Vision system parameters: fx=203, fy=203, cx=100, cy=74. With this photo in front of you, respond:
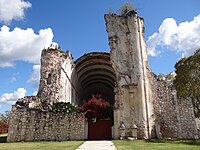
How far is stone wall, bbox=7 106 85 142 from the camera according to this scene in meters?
15.6

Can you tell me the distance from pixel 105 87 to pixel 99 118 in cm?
1495

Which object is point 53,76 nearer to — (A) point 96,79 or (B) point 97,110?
(B) point 97,110

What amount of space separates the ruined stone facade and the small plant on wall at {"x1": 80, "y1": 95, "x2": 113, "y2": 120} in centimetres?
82

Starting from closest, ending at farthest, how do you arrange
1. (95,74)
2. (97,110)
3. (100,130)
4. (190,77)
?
(190,77), (100,130), (97,110), (95,74)

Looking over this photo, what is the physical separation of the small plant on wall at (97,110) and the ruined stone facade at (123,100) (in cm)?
82

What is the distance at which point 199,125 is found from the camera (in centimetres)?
2325

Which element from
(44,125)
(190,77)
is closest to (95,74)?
(44,125)

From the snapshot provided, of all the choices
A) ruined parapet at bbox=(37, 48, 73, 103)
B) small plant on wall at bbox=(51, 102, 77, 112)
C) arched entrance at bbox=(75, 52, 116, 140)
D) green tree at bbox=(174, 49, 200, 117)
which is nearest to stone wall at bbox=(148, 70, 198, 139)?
green tree at bbox=(174, 49, 200, 117)

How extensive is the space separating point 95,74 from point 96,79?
6.42 ft

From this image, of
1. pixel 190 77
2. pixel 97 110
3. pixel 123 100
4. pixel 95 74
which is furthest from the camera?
pixel 95 74

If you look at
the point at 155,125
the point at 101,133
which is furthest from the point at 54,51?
the point at 155,125

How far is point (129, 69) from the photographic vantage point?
1730cm

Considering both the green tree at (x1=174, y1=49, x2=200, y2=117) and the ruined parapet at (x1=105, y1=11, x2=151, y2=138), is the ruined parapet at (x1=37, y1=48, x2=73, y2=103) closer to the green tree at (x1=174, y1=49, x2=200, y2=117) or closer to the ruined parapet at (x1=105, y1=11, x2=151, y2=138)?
the ruined parapet at (x1=105, y1=11, x2=151, y2=138)

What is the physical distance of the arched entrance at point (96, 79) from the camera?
667 inches
